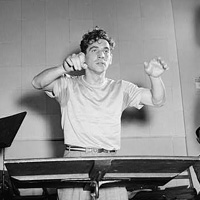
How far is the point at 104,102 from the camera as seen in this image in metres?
1.90

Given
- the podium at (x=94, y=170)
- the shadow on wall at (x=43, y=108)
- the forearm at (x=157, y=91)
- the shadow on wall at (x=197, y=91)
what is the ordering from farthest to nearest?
1. the shadow on wall at (x=197, y=91)
2. the shadow on wall at (x=43, y=108)
3. the forearm at (x=157, y=91)
4. the podium at (x=94, y=170)

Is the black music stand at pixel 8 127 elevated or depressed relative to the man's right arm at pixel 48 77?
depressed

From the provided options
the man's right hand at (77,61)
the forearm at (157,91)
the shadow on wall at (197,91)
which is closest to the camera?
the man's right hand at (77,61)

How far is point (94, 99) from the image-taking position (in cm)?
192

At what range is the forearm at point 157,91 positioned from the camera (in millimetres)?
1853

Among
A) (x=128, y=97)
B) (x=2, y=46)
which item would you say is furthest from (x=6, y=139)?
(x=2, y=46)

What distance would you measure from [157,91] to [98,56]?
13.4 inches

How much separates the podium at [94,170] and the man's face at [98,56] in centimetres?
70

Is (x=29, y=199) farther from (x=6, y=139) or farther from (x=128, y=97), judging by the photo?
(x=128, y=97)

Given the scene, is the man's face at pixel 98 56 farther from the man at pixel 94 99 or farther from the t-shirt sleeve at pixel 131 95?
the t-shirt sleeve at pixel 131 95

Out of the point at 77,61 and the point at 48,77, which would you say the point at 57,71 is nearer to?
the point at 48,77

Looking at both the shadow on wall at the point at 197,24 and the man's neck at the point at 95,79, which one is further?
the shadow on wall at the point at 197,24

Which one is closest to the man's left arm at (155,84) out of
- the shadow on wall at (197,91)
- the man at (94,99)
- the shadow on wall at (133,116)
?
the man at (94,99)

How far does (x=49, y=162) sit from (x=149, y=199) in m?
1.28
